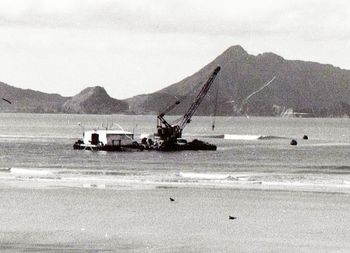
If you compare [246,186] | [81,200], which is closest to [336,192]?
[246,186]

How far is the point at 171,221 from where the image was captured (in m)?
47.8

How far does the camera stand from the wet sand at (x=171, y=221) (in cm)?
3841

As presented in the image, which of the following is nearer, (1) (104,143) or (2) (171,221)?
(2) (171,221)

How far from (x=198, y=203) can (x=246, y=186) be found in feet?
59.8

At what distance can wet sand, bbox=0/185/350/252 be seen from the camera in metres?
38.4

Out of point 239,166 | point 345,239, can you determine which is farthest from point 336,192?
point 239,166

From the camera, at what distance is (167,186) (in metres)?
75.2

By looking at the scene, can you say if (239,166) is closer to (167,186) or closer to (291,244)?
(167,186)

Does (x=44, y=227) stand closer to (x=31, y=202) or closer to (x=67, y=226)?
(x=67, y=226)

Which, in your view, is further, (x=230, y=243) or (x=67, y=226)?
(x=67, y=226)

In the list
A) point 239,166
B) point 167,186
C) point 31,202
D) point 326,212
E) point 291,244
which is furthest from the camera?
point 239,166

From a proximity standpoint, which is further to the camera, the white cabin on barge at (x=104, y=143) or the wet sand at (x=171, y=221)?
the white cabin on barge at (x=104, y=143)

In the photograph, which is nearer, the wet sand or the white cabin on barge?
the wet sand

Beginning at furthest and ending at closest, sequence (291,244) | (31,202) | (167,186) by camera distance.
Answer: (167,186) < (31,202) < (291,244)
